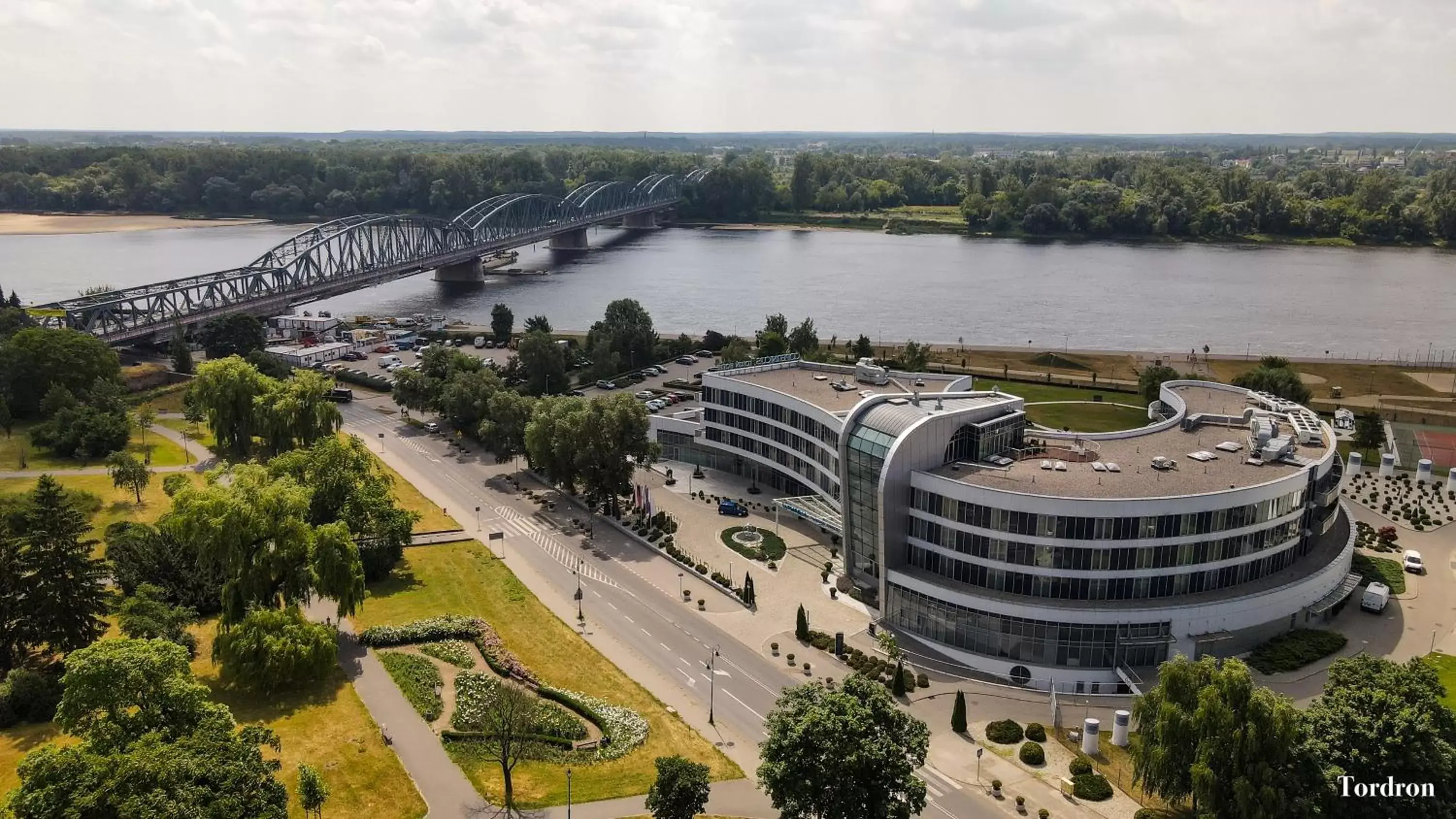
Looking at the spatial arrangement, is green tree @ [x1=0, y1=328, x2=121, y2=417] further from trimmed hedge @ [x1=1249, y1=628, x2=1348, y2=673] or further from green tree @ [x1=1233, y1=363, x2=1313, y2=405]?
green tree @ [x1=1233, y1=363, x2=1313, y2=405]

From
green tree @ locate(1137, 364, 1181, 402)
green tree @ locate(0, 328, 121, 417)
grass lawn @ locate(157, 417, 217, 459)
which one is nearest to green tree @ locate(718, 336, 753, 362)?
green tree @ locate(1137, 364, 1181, 402)

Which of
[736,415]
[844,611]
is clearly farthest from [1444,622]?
[736,415]

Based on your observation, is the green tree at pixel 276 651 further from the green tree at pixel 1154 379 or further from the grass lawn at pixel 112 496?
the green tree at pixel 1154 379

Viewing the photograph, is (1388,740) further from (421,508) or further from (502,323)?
(502,323)

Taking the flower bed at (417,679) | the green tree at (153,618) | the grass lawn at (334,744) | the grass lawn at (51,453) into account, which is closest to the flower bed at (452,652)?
the flower bed at (417,679)

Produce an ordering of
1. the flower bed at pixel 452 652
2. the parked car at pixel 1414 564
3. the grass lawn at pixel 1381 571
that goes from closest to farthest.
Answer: the flower bed at pixel 452 652, the grass lawn at pixel 1381 571, the parked car at pixel 1414 564

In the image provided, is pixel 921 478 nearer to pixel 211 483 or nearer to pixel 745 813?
pixel 745 813
